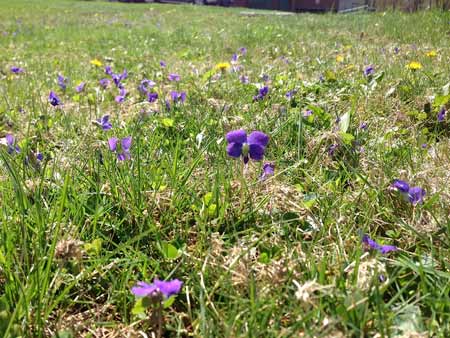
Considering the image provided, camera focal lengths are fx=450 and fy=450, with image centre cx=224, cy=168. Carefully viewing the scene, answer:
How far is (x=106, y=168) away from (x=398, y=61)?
324 cm

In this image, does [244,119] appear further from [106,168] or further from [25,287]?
[25,287]

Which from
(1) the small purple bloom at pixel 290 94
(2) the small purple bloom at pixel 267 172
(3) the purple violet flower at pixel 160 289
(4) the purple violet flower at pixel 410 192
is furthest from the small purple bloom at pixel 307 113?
(3) the purple violet flower at pixel 160 289

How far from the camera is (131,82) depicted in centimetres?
411

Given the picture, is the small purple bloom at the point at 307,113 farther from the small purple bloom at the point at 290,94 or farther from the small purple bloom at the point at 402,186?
the small purple bloom at the point at 402,186

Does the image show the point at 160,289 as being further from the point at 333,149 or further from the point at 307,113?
the point at 307,113

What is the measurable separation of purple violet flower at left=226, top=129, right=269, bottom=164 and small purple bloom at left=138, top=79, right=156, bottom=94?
72.3 inches

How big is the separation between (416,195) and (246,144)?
0.55 metres

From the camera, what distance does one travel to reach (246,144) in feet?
4.48

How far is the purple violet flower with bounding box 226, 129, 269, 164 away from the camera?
1.36 m

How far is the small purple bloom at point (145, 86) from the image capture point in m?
3.12

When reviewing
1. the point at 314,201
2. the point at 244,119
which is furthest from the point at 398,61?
the point at 314,201

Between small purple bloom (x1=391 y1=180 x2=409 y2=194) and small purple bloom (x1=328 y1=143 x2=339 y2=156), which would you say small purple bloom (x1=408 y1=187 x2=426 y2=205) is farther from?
small purple bloom (x1=328 y1=143 x2=339 y2=156)

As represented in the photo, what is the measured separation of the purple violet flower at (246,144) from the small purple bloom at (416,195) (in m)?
0.47

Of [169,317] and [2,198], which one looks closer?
[169,317]
